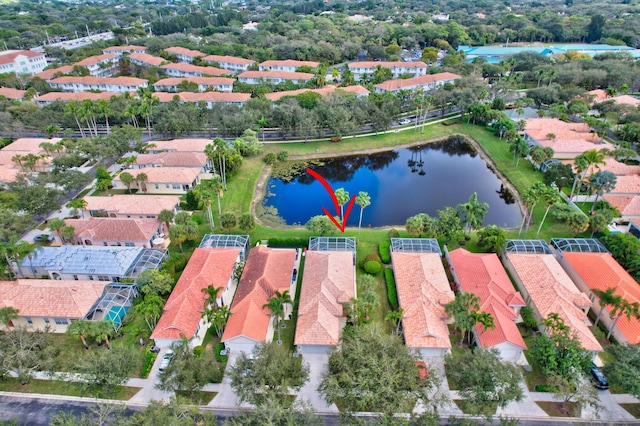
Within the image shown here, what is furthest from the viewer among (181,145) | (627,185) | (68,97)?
(68,97)

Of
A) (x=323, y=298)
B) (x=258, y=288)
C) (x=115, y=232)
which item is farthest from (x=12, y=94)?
(x=323, y=298)

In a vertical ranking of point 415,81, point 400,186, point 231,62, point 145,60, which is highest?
point 415,81

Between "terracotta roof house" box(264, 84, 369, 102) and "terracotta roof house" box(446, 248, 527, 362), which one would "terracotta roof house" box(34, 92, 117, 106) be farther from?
"terracotta roof house" box(446, 248, 527, 362)

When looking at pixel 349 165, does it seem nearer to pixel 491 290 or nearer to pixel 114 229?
pixel 491 290

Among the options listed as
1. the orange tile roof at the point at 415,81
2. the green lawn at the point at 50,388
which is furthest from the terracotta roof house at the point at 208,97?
the green lawn at the point at 50,388

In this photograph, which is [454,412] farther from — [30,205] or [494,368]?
[30,205]

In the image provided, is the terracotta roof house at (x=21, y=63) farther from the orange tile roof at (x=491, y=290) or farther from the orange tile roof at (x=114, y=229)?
the orange tile roof at (x=491, y=290)
